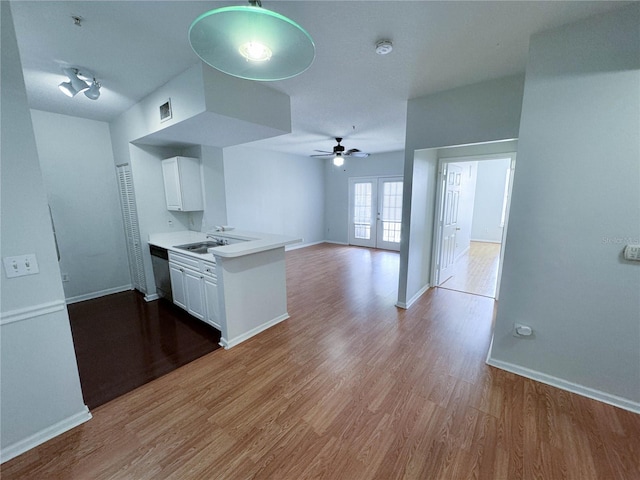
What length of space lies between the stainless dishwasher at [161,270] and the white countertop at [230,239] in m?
0.12

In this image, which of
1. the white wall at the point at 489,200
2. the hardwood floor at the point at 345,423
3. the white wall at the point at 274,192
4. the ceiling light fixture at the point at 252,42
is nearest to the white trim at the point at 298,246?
the white wall at the point at 274,192

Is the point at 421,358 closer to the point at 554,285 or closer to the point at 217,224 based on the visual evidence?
the point at 554,285

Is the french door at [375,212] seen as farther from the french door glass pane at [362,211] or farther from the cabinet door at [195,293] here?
the cabinet door at [195,293]

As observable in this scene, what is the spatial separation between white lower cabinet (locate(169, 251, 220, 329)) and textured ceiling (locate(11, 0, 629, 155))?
1925 millimetres

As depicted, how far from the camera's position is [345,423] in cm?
175

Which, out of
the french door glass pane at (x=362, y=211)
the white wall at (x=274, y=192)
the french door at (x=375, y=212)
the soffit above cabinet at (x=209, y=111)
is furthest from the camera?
the french door glass pane at (x=362, y=211)

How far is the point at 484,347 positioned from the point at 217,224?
3.92 metres

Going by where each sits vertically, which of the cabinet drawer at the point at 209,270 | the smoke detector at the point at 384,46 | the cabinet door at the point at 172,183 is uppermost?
the smoke detector at the point at 384,46

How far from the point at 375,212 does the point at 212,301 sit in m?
5.58

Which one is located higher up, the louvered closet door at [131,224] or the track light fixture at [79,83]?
the track light fixture at [79,83]

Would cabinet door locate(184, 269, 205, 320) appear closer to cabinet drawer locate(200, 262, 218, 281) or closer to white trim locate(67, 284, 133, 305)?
cabinet drawer locate(200, 262, 218, 281)

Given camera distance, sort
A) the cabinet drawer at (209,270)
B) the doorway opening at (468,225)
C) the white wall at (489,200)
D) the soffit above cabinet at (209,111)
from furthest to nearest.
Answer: the white wall at (489,200)
the doorway opening at (468,225)
the cabinet drawer at (209,270)
the soffit above cabinet at (209,111)

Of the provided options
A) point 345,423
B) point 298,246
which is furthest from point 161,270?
point 298,246

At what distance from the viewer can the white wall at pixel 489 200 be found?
7699 millimetres
